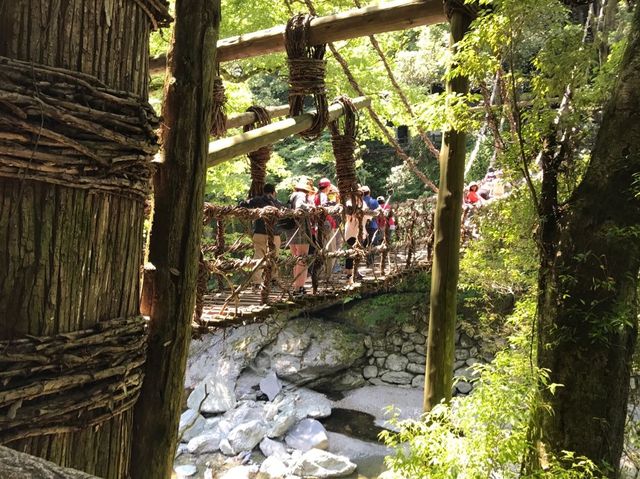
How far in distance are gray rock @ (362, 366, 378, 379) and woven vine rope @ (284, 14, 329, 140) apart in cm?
684

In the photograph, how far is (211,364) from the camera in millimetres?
9141

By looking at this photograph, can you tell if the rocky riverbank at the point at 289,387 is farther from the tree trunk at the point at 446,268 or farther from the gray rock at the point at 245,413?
the tree trunk at the point at 446,268

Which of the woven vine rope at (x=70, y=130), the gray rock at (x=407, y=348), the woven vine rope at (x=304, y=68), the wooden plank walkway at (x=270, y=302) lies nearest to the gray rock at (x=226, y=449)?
the gray rock at (x=407, y=348)

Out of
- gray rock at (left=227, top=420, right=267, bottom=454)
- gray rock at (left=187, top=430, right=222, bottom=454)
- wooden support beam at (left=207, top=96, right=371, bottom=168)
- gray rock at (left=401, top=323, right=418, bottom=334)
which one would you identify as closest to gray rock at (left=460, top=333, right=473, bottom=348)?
gray rock at (left=401, top=323, right=418, bottom=334)

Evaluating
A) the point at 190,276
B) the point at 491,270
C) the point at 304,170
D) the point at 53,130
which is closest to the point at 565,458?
the point at 190,276

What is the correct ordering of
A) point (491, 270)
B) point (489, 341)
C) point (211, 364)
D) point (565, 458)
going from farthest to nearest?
point (211, 364)
point (489, 341)
point (491, 270)
point (565, 458)

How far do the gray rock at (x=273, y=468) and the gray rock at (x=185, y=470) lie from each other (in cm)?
88

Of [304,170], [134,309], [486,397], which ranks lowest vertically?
[486,397]

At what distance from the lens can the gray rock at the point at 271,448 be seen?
7.09 m

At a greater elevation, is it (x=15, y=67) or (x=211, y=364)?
(x=15, y=67)

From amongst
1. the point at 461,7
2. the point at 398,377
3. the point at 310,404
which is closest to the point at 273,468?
the point at 310,404

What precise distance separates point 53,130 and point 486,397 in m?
1.49

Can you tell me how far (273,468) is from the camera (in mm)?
6684

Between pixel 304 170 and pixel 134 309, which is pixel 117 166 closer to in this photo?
pixel 134 309
